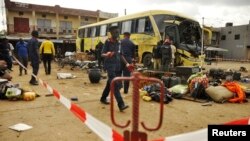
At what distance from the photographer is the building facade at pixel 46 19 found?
37844mm

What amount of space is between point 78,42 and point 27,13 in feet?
54.7

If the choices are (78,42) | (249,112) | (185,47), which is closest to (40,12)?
(78,42)

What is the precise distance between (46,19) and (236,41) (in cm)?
3280

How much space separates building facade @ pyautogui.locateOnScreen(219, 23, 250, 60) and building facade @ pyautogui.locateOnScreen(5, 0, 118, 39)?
21168 millimetres

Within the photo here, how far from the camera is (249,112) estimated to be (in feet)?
19.1

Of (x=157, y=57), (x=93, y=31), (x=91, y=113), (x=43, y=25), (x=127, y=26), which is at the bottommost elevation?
(x=91, y=113)

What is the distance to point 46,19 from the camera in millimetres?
40156

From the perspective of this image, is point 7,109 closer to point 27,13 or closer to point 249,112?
point 249,112

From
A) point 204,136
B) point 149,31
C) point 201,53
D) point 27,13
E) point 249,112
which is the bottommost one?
point 249,112

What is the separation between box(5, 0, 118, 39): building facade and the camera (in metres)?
37.8

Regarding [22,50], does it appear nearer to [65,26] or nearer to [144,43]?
[144,43]

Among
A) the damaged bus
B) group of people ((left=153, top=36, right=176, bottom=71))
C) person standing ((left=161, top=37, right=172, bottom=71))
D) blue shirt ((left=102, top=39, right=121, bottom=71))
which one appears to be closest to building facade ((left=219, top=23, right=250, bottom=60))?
the damaged bus

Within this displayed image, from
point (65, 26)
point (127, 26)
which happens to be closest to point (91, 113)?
point (127, 26)

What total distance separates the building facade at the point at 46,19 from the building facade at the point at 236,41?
21.2 metres
